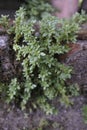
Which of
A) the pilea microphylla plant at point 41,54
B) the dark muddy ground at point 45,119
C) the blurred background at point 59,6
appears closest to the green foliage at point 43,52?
the pilea microphylla plant at point 41,54

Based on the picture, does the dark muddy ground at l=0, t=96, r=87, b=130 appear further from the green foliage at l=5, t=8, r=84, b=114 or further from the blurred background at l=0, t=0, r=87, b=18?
the blurred background at l=0, t=0, r=87, b=18

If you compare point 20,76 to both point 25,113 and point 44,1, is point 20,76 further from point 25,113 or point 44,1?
point 44,1

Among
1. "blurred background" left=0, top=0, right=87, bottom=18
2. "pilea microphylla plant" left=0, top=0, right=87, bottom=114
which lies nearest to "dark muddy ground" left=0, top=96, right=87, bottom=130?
"pilea microphylla plant" left=0, top=0, right=87, bottom=114

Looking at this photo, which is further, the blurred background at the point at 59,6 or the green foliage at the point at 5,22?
the blurred background at the point at 59,6

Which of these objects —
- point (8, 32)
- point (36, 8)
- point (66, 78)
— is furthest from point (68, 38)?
point (36, 8)

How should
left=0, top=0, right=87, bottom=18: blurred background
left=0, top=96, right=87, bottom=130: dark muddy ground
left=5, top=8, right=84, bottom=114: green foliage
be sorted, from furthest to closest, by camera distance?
left=0, top=0, right=87, bottom=18: blurred background
left=0, top=96, right=87, bottom=130: dark muddy ground
left=5, top=8, right=84, bottom=114: green foliage

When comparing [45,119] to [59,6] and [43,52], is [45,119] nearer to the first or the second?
[43,52]

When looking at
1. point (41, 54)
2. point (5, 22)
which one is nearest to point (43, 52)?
point (41, 54)

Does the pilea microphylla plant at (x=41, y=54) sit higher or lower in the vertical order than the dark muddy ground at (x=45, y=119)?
higher

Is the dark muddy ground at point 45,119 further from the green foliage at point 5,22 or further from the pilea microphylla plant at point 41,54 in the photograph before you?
the green foliage at point 5,22
